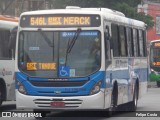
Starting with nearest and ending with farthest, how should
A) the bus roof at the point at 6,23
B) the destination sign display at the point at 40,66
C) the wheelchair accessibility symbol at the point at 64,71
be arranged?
the wheelchair accessibility symbol at the point at 64,71
the destination sign display at the point at 40,66
the bus roof at the point at 6,23

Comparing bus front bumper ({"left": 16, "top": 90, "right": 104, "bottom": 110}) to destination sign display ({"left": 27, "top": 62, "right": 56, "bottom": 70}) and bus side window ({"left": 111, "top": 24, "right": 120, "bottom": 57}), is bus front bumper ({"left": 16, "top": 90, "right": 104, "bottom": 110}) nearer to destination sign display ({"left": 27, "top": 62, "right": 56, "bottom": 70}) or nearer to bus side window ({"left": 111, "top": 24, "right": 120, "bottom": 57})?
destination sign display ({"left": 27, "top": 62, "right": 56, "bottom": 70})

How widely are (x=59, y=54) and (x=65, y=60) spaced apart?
0.23 meters

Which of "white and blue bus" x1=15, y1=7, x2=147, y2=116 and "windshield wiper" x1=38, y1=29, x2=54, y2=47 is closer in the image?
"white and blue bus" x1=15, y1=7, x2=147, y2=116

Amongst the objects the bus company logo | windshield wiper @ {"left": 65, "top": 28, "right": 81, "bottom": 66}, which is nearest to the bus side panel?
the bus company logo

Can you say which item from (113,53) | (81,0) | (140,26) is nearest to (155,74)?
(81,0)

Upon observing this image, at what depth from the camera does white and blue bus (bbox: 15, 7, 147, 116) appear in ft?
52.4

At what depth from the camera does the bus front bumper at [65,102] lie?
15.9 metres

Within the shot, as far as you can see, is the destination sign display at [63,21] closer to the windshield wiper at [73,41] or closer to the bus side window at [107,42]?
the windshield wiper at [73,41]

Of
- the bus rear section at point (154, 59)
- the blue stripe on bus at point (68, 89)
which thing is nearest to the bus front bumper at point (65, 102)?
the blue stripe on bus at point (68, 89)

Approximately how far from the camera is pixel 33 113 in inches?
696

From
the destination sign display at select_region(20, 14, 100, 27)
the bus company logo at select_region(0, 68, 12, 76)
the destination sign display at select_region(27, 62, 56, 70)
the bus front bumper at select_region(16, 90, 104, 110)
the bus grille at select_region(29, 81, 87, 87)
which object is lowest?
the bus front bumper at select_region(16, 90, 104, 110)

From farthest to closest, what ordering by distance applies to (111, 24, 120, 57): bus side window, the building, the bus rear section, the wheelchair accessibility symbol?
the building
the bus rear section
(111, 24, 120, 57): bus side window
the wheelchair accessibility symbol

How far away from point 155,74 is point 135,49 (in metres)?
19.9

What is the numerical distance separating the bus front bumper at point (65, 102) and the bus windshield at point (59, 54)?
0.60 meters
